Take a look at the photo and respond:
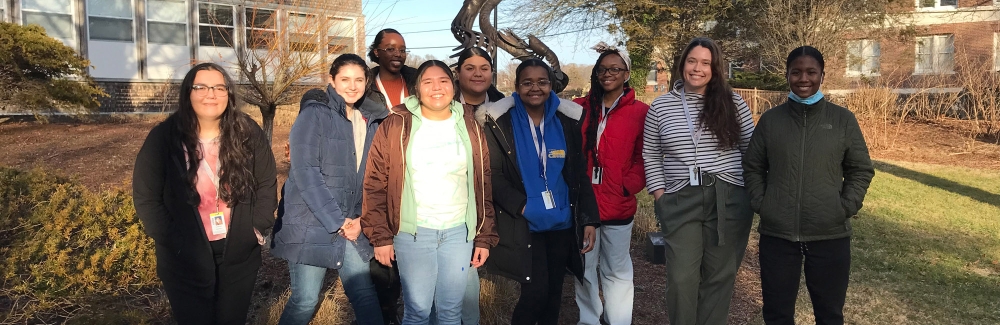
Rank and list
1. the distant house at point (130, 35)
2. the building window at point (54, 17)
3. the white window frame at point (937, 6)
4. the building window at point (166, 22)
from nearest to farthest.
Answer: the building window at point (54, 17), the distant house at point (130, 35), the building window at point (166, 22), the white window frame at point (937, 6)

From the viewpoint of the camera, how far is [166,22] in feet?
64.7

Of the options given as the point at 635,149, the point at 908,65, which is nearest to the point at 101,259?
the point at 635,149

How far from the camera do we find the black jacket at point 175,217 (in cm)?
271

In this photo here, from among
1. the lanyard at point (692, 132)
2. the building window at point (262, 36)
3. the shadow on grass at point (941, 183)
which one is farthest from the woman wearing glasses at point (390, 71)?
the shadow on grass at point (941, 183)

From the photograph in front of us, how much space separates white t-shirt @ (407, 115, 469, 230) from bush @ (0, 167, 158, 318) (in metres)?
2.16

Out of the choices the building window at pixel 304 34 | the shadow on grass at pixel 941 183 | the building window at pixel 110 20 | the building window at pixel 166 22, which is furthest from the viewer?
the building window at pixel 166 22

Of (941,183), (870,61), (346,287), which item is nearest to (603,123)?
(346,287)

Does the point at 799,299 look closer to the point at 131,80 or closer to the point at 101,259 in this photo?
the point at 101,259

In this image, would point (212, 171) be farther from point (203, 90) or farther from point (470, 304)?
point (470, 304)

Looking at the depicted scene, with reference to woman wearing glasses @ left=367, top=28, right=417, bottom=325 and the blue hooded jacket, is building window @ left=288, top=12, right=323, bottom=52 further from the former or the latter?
the blue hooded jacket

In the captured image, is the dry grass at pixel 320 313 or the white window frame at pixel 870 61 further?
the white window frame at pixel 870 61

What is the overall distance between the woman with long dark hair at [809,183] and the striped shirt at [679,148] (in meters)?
0.12

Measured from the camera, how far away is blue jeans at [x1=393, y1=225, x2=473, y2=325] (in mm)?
2959

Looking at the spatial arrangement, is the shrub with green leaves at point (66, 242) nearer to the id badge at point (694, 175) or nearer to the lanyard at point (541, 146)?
the lanyard at point (541, 146)
